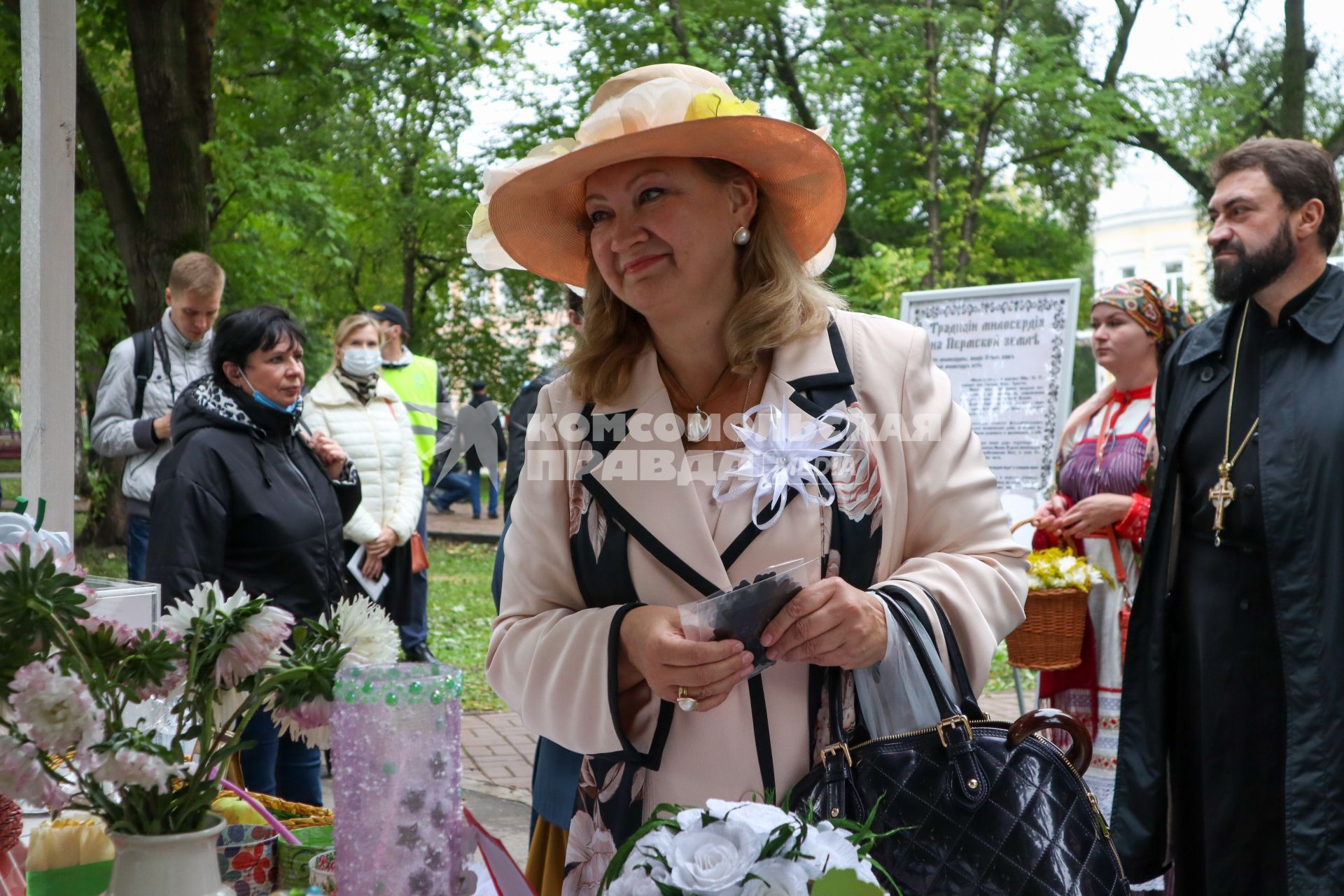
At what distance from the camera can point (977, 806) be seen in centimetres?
158

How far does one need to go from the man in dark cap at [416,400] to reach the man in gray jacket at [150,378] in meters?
1.54

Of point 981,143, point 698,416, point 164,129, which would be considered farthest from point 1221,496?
point 981,143

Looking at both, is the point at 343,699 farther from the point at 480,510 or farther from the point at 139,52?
the point at 480,510

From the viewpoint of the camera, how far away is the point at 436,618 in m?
10.1

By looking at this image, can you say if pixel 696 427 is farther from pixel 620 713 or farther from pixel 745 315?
pixel 620 713

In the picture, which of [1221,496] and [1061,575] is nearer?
[1221,496]

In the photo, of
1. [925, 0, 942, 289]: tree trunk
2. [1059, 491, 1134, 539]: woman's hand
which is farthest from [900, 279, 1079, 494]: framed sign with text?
[925, 0, 942, 289]: tree trunk

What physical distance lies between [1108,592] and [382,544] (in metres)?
3.50

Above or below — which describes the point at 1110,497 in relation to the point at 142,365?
below

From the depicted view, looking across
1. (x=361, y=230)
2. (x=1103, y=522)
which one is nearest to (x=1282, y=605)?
(x=1103, y=522)

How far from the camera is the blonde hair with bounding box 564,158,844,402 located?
6.64 feet

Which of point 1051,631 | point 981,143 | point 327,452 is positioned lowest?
point 1051,631

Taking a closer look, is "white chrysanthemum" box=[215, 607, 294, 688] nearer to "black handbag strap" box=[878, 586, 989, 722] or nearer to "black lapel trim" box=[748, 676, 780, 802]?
"black lapel trim" box=[748, 676, 780, 802]

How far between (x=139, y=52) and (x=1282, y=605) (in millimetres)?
8880
